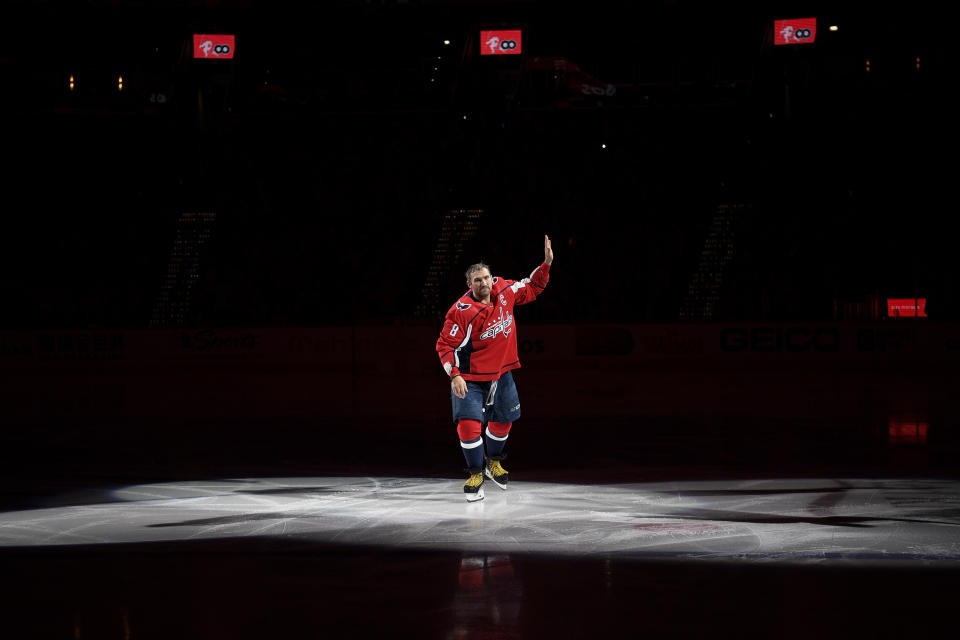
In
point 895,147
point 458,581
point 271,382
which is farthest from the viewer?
point 895,147

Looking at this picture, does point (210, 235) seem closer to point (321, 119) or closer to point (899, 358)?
point (321, 119)

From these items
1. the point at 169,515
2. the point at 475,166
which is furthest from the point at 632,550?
the point at 475,166

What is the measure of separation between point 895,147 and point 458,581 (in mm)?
33314

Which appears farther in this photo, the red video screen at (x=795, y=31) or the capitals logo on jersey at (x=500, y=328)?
the red video screen at (x=795, y=31)

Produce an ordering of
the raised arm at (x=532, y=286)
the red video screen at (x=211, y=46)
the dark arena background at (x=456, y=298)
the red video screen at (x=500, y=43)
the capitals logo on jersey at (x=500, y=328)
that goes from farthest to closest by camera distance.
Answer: the red video screen at (x=211, y=46) → the red video screen at (x=500, y=43) → the raised arm at (x=532, y=286) → the capitals logo on jersey at (x=500, y=328) → the dark arena background at (x=456, y=298)

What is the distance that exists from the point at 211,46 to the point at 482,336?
30.6m

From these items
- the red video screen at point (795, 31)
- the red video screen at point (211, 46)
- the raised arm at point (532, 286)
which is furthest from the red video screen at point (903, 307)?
the red video screen at point (211, 46)

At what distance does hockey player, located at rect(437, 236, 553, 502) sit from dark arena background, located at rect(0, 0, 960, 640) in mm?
541

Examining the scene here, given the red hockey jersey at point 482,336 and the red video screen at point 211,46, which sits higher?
the red video screen at point 211,46

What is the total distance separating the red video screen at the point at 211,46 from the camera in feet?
119

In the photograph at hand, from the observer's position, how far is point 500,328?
9477mm

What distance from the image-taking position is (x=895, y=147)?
115 ft

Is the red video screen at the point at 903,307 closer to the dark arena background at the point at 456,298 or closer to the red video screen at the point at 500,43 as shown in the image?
the dark arena background at the point at 456,298

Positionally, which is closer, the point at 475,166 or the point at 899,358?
the point at 899,358
